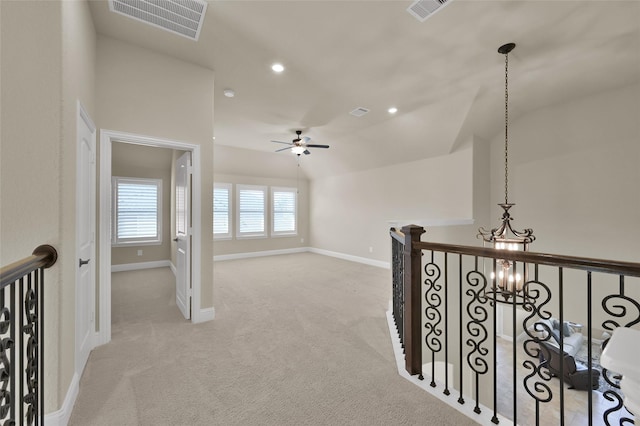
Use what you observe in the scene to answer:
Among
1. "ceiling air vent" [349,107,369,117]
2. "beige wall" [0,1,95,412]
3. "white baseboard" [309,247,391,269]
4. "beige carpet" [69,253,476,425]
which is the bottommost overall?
"beige carpet" [69,253,476,425]

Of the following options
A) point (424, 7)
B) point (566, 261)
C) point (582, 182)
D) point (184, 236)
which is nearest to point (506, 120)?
point (582, 182)

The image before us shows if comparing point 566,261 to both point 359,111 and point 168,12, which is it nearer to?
point 168,12

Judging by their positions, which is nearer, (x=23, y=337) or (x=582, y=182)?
(x=23, y=337)

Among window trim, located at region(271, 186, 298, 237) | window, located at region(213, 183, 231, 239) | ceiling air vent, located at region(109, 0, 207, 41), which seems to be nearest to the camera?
ceiling air vent, located at region(109, 0, 207, 41)

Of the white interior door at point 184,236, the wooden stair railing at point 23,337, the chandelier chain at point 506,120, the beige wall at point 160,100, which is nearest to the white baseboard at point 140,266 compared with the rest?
the white interior door at point 184,236

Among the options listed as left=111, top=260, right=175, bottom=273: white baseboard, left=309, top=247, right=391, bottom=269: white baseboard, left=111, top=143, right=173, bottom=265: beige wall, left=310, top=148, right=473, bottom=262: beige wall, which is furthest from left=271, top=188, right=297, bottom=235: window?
left=111, top=260, right=175, bottom=273: white baseboard

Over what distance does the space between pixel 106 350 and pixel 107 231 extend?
46.8 inches

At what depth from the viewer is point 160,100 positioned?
3.11m

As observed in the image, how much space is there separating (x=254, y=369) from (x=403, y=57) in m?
3.79

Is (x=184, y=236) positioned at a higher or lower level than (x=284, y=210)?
lower

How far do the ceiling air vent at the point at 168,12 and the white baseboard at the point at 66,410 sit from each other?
10.3 ft

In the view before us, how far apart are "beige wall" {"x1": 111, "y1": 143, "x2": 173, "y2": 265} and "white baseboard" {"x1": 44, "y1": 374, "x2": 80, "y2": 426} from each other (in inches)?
195

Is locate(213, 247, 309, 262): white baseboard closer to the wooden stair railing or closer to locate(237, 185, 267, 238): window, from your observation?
locate(237, 185, 267, 238): window

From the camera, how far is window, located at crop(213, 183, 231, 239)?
24.8ft
